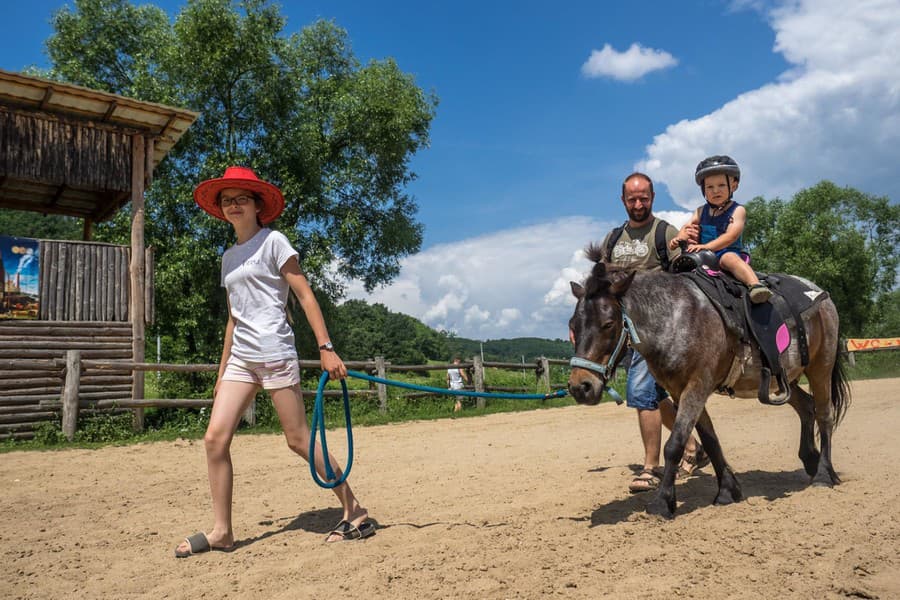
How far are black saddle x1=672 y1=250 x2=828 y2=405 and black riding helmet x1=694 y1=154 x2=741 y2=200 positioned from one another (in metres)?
0.63

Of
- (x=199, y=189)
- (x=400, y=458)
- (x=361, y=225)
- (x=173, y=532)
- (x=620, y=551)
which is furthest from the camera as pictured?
(x=361, y=225)

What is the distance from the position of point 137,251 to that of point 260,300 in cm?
952

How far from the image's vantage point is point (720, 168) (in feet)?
15.8

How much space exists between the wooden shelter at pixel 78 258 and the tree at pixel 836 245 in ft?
124

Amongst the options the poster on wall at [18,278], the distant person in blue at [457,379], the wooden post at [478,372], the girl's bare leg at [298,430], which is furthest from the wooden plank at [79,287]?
the girl's bare leg at [298,430]

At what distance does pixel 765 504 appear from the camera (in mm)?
4309

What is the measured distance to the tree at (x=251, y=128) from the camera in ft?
65.0

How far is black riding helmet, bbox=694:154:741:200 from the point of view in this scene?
4.81 metres

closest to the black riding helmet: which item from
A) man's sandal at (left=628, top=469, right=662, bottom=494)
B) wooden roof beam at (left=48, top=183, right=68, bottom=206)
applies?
man's sandal at (left=628, top=469, right=662, bottom=494)

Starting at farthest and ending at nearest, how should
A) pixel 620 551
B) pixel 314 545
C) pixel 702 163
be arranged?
1. pixel 702 163
2. pixel 314 545
3. pixel 620 551

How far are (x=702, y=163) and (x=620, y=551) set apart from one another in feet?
10.2

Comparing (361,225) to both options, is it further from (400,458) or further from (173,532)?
(173,532)

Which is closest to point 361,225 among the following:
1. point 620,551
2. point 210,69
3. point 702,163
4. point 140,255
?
point 210,69

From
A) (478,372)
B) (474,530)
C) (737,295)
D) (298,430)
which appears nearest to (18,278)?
(298,430)
